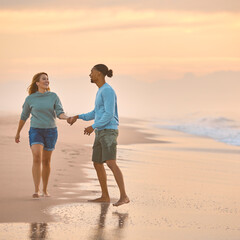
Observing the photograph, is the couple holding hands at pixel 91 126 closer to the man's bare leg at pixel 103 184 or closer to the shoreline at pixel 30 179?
the man's bare leg at pixel 103 184

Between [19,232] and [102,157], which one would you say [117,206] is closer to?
[102,157]

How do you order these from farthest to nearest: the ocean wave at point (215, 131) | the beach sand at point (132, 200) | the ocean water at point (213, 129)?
1. the ocean water at point (213, 129)
2. the ocean wave at point (215, 131)
3. the beach sand at point (132, 200)

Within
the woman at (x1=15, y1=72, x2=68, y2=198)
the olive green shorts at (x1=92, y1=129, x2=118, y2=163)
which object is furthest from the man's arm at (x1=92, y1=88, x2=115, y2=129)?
the woman at (x1=15, y1=72, x2=68, y2=198)

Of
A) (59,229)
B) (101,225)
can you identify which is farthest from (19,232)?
(101,225)

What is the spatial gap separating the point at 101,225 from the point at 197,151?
36.0 ft

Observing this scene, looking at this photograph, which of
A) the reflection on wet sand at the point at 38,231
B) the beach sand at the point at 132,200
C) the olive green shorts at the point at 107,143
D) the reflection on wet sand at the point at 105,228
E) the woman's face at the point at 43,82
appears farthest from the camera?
the woman's face at the point at 43,82

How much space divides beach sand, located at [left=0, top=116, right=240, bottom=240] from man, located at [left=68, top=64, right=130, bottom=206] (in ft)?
1.11

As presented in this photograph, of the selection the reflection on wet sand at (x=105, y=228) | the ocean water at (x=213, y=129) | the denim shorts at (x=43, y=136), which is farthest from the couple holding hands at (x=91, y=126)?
the ocean water at (x=213, y=129)

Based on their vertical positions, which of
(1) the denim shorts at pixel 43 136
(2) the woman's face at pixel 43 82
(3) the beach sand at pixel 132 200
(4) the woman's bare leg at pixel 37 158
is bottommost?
(3) the beach sand at pixel 132 200

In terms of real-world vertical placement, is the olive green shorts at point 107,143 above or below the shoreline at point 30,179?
above

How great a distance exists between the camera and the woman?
30.3 ft

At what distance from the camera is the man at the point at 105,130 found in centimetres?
870

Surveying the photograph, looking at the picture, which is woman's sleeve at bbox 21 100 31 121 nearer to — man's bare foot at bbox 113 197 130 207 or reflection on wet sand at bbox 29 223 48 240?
man's bare foot at bbox 113 197 130 207

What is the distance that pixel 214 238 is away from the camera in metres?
6.88
